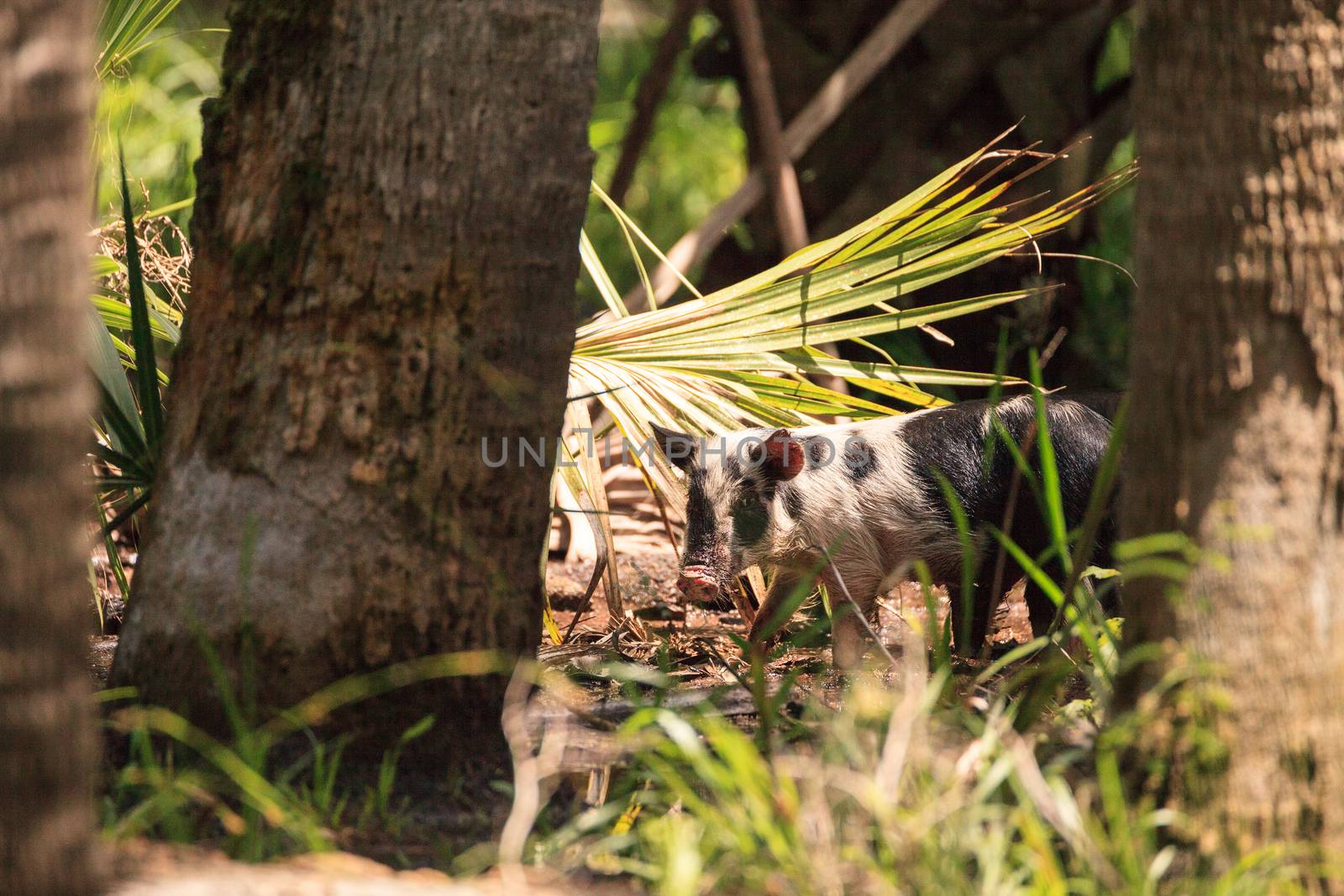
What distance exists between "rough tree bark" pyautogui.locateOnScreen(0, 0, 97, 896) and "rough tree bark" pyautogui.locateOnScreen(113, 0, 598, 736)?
29.3 inches

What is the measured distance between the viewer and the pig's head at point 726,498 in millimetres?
4039

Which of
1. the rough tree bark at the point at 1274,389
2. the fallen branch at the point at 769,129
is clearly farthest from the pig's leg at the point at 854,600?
the rough tree bark at the point at 1274,389

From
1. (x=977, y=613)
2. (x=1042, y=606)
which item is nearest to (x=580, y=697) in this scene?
(x=977, y=613)

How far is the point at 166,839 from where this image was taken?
2145mm

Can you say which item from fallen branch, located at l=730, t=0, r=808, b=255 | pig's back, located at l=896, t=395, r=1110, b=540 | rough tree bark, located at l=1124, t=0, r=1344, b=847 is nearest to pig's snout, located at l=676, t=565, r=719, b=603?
pig's back, located at l=896, t=395, r=1110, b=540

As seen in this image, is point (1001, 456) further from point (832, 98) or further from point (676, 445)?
point (832, 98)

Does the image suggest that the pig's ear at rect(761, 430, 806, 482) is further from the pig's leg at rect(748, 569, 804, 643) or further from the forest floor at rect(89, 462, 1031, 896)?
the forest floor at rect(89, 462, 1031, 896)

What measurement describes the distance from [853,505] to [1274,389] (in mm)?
2145

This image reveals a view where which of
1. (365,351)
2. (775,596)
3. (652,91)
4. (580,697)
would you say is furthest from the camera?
(652,91)

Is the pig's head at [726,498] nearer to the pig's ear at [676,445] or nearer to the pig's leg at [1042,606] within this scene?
the pig's ear at [676,445]

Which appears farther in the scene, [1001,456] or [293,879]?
[1001,456]

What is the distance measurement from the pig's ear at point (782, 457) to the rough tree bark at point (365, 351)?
1594 mm

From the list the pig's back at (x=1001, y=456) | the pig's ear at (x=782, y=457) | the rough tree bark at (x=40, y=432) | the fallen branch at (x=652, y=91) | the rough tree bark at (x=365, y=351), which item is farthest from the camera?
the fallen branch at (x=652, y=91)

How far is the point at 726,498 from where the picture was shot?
4066mm
